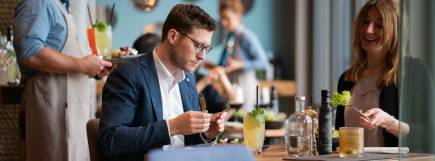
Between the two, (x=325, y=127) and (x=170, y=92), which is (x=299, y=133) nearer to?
(x=325, y=127)

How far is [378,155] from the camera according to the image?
2711mm

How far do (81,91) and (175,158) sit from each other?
195cm

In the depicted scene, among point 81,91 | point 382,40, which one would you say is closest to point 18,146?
point 81,91

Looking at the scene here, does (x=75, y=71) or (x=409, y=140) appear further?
(x=75, y=71)

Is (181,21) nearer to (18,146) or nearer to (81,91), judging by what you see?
(81,91)

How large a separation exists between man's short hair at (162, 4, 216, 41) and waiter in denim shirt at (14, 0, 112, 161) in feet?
2.59

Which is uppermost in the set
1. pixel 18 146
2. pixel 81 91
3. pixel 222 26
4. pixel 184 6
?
pixel 222 26

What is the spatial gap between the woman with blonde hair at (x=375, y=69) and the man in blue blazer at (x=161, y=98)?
0.84m

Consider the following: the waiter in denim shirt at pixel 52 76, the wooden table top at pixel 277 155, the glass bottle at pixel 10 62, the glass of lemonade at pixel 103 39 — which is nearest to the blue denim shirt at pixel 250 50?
the glass bottle at pixel 10 62

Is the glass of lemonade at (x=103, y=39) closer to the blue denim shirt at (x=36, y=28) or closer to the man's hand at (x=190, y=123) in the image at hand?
the blue denim shirt at (x=36, y=28)

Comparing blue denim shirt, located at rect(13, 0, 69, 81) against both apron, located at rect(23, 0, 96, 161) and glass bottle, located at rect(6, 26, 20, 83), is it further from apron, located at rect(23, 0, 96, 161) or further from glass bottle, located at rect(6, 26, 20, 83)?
glass bottle, located at rect(6, 26, 20, 83)

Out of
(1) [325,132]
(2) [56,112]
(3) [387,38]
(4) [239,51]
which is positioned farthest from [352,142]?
(4) [239,51]

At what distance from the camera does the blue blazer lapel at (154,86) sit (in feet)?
8.87

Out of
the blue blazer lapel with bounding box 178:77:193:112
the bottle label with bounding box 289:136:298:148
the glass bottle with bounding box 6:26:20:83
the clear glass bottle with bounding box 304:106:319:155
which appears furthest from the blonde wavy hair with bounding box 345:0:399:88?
the glass bottle with bounding box 6:26:20:83
